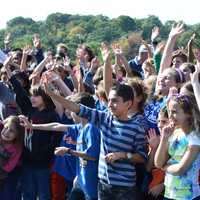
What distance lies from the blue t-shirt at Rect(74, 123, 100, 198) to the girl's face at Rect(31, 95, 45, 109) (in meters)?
1.07

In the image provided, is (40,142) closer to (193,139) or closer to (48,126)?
(48,126)

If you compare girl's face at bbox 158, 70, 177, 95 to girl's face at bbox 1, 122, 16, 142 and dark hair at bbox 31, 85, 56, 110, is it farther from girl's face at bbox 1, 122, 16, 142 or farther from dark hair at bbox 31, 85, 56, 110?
girl's face at bbox 1, 122, 16, 142

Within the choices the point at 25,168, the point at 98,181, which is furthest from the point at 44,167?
the point at 98,181

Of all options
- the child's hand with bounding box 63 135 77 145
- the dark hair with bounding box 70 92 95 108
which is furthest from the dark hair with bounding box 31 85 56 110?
the dark hair with bounding box 70 92 95 108

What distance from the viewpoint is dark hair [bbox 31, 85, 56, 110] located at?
679 centimetres

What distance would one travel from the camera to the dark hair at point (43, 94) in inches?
267

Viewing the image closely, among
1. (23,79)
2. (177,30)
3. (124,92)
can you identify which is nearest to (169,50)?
(177,30)

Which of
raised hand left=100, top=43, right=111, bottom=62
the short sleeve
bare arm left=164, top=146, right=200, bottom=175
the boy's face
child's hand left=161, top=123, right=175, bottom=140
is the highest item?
raised hand left=100, top=43, right=111, bottom=62

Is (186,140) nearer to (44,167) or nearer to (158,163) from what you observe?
(158,163)

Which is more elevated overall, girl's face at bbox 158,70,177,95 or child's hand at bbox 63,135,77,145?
girl's face at bbox 158,70,177,95

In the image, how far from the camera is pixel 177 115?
4824mm

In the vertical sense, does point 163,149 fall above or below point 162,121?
below

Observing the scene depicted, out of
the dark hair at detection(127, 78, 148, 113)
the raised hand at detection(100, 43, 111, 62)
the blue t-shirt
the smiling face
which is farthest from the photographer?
the smiling face

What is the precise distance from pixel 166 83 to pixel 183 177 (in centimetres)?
131
